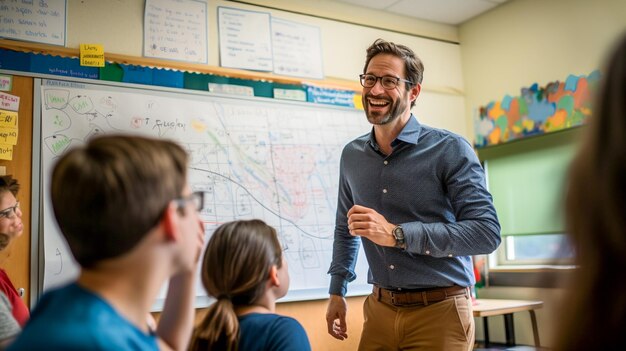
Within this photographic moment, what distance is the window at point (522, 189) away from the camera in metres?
3.55

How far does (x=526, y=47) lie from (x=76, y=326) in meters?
3.61

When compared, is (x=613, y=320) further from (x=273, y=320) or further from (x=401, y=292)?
(x=401, y=292)

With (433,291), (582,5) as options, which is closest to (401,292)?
(433,291)

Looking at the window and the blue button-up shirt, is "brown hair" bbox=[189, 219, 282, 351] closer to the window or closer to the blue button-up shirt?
the blue button-up shirt

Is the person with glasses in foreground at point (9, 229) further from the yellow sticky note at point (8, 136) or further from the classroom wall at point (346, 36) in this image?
the classroom wall at point (346, 36)

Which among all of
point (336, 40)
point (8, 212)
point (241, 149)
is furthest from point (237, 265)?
point (336, 40)

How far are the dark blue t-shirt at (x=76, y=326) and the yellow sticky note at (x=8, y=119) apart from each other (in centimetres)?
210

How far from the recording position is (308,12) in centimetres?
357

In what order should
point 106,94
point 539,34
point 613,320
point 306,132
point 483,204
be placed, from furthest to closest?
1. point 539,34
2. point 306,132
3. point 106,94
4. point 483,204
5. point 613,320

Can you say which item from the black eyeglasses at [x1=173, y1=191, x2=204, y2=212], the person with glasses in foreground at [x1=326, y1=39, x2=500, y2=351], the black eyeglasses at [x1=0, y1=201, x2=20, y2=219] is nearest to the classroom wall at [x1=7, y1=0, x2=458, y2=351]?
the black eyeglasses at [x1=0, y1=201, x2=20, y2=219]

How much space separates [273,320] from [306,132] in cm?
205

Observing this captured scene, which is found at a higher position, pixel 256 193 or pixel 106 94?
pixel 106 94

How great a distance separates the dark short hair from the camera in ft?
2.68

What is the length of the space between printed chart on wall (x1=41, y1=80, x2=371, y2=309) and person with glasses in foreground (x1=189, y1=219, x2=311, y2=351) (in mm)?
1381
